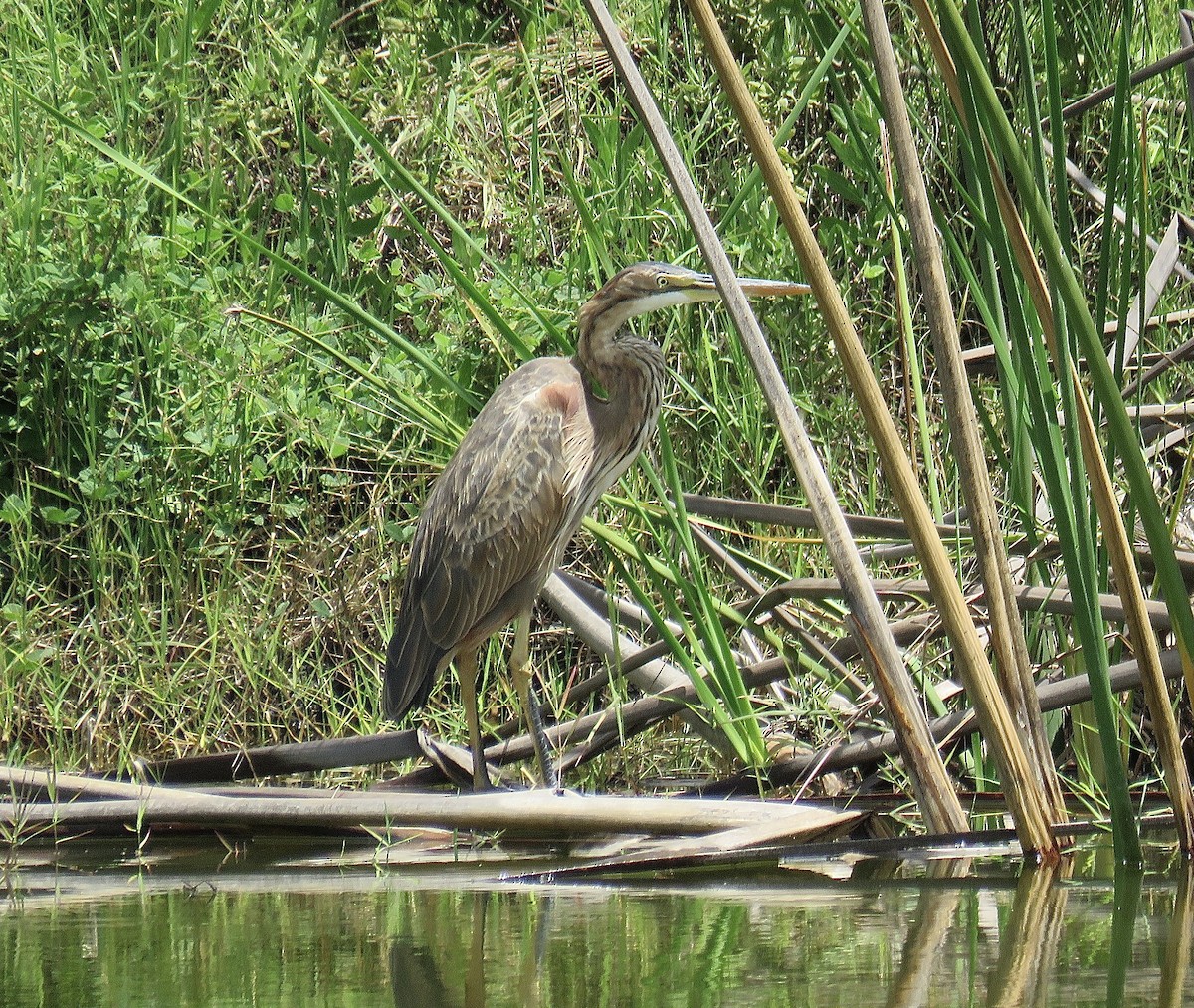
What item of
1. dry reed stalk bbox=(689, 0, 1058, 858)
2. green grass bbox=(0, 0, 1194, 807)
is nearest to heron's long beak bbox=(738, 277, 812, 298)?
green grass bbox=(0, 0, 1194, 807)

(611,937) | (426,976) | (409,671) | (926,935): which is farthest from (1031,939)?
(409,671)

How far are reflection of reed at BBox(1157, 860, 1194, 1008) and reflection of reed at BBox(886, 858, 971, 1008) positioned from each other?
0.99 ft

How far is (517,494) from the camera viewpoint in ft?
14.5

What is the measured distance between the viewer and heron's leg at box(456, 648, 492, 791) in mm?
3801

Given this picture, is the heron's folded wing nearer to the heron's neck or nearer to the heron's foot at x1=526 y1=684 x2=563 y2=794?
the heron's neck

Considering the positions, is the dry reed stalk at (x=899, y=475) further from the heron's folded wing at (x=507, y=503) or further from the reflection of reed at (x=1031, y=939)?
the heron's folded wing at (x=507, y=503)

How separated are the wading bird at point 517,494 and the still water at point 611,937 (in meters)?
1.24

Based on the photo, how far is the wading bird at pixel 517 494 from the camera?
14.2 ft

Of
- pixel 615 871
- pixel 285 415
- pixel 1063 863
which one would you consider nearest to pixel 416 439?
pixel 285 415

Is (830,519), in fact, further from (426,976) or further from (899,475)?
(426,976)

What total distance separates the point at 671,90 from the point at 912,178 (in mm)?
3169

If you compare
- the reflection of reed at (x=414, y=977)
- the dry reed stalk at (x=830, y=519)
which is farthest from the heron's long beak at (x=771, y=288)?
the reflection of reed at (x=414, y=977)

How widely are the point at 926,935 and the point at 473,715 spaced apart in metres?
1.95

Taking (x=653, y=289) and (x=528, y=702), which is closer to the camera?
(x=528, y=702)
